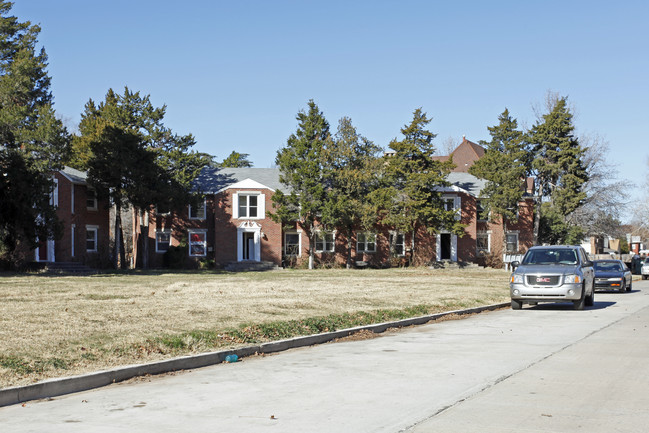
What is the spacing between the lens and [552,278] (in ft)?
63.4

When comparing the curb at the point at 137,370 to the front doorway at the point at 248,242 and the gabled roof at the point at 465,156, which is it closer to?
the front doorway at the point at 248,242

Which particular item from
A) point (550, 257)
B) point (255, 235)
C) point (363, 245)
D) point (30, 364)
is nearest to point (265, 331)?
point (30, 364)

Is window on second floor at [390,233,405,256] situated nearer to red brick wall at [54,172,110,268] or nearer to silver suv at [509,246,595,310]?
red brick wall at [54,172,110,268]

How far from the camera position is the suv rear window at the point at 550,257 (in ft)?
66.4

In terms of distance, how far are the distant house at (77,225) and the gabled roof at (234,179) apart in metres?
7.07

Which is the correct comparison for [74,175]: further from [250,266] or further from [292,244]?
[292,244]

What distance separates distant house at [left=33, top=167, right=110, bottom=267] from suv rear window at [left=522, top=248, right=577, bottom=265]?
27.2 metres

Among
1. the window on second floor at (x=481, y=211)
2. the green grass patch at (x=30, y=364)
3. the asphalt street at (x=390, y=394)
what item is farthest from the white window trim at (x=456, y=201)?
the green grass patch at (x=30, y=364)

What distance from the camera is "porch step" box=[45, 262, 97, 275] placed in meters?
36.0

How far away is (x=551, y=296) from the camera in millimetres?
19312

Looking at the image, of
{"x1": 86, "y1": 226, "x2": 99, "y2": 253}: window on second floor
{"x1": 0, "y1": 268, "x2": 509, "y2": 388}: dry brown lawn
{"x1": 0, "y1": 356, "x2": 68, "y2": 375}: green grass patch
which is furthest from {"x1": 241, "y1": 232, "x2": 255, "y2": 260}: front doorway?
{"x1": 0, "y1": 356, "x2": 68, "y2": 375}: green grass patch

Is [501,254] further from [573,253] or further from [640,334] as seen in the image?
[640,334]

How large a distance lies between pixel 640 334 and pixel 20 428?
477 inches

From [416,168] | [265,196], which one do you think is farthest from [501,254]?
[265,196]
